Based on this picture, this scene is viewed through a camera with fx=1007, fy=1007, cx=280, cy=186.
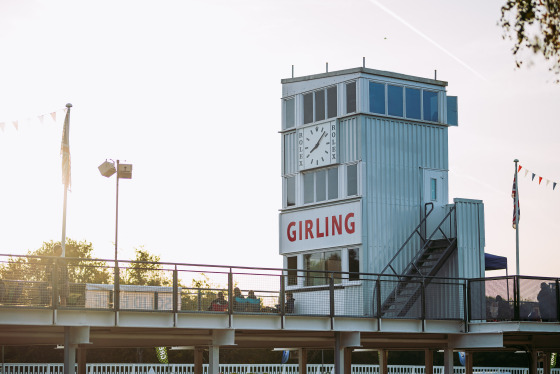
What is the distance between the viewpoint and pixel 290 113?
38531 millimetres

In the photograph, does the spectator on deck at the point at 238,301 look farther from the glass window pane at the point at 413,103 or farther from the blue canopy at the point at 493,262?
the blue canopy at the point at 493,262

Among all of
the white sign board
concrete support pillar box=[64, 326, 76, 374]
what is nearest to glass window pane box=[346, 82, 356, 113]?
the white sign board

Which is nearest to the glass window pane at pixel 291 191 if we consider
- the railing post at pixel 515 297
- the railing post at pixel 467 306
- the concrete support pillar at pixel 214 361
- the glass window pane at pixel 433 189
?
the glass window pane at pixel 433 189

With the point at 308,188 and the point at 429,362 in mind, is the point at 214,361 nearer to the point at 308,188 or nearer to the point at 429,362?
the point at 308,188

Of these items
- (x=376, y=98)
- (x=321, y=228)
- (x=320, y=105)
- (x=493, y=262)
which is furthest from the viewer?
(x=320, y=105)

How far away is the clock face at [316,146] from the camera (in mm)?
36812

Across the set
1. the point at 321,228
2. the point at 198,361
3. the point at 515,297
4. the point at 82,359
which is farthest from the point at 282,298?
the point at 82,359

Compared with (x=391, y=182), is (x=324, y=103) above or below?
above

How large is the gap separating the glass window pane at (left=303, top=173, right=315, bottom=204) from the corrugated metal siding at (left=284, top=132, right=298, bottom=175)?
0.62 metres

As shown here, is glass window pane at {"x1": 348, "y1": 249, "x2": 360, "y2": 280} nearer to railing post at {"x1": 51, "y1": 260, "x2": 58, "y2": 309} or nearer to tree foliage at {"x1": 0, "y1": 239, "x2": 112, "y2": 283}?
tree foliage at {"x1": 0, "y1": 239, "x2": 112, "y2": 283}

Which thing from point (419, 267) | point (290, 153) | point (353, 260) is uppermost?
point (290, 153)

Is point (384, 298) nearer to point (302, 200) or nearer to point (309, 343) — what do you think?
point (309, 343)

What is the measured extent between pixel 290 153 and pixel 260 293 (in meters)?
10.4

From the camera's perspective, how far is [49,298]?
2584cm
